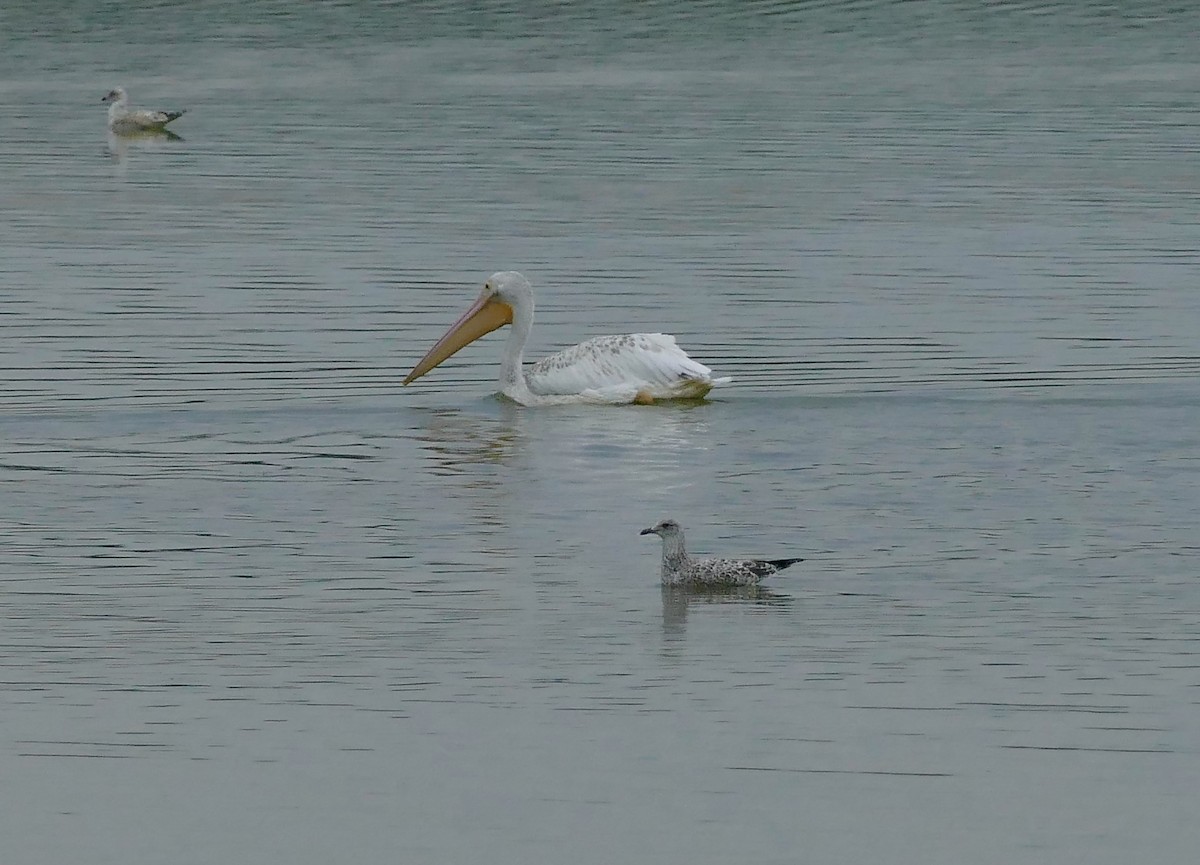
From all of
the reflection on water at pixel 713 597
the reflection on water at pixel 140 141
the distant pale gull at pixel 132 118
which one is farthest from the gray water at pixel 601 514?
the distant pale gull at pixel 132 118

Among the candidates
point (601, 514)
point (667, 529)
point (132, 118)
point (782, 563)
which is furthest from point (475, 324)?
point (132, 118)

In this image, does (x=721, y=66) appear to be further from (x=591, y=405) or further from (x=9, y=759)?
(x=9, y=759)

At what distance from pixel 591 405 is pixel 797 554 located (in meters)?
4.59

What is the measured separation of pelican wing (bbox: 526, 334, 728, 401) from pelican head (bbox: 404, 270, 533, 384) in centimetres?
122

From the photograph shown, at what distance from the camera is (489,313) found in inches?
709

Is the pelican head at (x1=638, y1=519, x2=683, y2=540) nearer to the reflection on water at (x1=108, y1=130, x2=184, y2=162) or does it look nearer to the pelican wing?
the pelican wing

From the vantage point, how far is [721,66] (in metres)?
45.4

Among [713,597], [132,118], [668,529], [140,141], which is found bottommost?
[713,597]

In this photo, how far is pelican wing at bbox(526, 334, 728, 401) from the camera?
1630cm

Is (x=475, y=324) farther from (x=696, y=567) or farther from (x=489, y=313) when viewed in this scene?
(x=696, y=567)

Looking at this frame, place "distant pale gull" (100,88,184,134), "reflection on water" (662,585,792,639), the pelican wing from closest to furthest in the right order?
"reflection on water" (662,585,792,639) → the pelican wing → "distant pale gull" (100,88,184,134)

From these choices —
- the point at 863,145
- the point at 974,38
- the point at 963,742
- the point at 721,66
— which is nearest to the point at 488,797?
the point at 963,742

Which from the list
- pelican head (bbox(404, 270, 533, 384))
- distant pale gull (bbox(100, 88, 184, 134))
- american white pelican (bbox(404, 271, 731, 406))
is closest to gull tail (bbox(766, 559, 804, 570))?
american white pelican (bbox(404, 271, 731, 406))

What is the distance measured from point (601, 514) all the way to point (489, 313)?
16.7 feet
